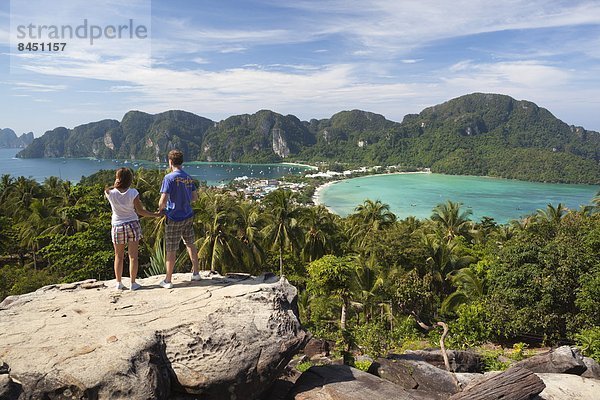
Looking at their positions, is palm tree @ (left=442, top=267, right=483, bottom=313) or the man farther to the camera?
palm tree @ (left=442, top=267, right=483, bottom=313)

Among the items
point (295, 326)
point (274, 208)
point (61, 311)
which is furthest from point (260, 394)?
point (274, 208)

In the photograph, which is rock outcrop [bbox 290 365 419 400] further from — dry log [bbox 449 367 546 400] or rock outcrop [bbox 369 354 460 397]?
dry log [bbox 449 367 546 400]

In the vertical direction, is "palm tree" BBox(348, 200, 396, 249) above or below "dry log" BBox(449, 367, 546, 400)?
below

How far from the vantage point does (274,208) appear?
21312 mm

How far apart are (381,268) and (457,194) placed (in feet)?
313

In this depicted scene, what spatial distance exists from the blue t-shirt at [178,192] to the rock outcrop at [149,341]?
123 centimetres

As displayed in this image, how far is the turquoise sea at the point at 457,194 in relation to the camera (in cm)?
8356

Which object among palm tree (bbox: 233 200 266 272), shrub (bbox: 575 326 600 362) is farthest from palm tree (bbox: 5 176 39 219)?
shrub (bbox: 575 326 600 362)

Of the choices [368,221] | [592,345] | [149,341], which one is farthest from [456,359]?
[368,221]

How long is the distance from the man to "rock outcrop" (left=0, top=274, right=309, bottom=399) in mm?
653

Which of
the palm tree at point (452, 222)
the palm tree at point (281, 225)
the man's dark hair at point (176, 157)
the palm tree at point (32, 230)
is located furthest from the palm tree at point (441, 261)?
the palm tree at point (32, 230)

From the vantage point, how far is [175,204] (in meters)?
6.61

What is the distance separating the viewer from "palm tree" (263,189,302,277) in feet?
68.6

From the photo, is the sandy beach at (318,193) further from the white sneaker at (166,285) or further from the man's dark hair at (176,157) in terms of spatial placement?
the man's dark hair at (176,157)
